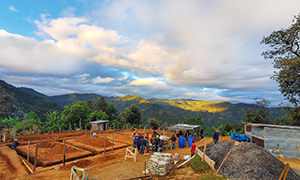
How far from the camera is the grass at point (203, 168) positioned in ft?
25.4

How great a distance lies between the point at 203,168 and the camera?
9.08 m

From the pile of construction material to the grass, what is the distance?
1593 mm

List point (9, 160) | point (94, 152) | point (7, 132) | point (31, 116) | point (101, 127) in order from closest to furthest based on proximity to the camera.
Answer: point (9, 160), point (94, 152), point (7, 132), point (101, 127), point (31, 116)

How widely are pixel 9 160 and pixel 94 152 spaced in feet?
20.7

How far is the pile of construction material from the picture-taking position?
8.91 metres

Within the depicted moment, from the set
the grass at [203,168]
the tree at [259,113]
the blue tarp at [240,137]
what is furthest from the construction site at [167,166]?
the tree at [259,113]

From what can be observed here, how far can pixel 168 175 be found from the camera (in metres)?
9.01

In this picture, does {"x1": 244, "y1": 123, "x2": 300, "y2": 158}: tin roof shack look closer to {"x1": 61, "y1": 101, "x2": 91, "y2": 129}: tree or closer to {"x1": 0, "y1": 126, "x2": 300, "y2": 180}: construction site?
{"x1": 0, "y1": 126, "x2": 300, "y2": 180}: construction site

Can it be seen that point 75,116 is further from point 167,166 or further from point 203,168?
point 203,168

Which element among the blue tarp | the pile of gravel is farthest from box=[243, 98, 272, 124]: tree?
the pile of gravel

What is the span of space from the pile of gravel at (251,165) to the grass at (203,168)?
0.53 m

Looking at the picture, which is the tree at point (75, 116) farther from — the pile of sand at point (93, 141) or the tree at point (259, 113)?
the tree at point (259, 113)

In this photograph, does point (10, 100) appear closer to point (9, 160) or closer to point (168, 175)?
point (9, 160)

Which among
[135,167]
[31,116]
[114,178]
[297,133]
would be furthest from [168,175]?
[31,116]
